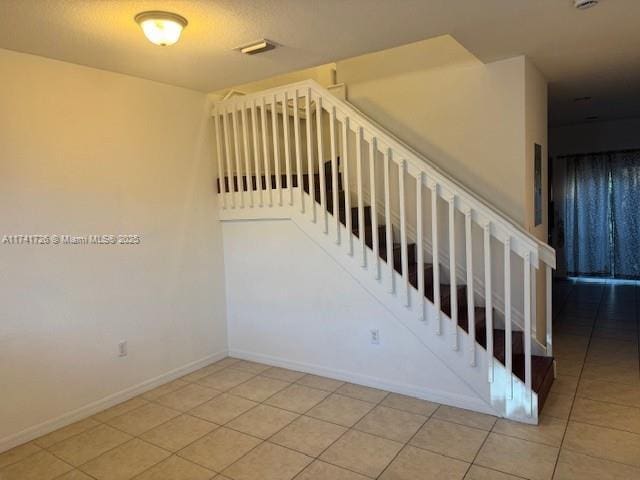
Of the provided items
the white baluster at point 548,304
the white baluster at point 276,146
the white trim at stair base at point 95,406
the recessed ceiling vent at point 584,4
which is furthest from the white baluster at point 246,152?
the recessed ceiling vent at point 584,4

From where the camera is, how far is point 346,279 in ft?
11.7

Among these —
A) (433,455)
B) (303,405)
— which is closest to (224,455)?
(303,405)

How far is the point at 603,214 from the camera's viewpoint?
23.1 feet

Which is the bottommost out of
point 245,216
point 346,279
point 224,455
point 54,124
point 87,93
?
point 224,455

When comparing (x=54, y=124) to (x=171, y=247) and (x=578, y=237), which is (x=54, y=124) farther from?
(x=578, y=237)

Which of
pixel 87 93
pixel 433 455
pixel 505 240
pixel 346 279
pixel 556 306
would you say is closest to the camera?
pixel 433 455

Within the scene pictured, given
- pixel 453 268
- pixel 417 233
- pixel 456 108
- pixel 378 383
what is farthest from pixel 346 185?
pixel 378 383

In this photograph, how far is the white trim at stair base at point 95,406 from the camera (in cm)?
285

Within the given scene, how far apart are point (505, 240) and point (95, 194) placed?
290cm

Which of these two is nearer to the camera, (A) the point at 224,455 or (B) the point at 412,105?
(A) the point at 224,455

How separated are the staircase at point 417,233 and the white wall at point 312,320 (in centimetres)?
18

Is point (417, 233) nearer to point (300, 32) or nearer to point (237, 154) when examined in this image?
point (300, 32)

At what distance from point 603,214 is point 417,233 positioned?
5402 mm

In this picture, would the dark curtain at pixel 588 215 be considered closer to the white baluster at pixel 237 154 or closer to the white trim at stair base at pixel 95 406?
the white baluster at pixel 237 154
